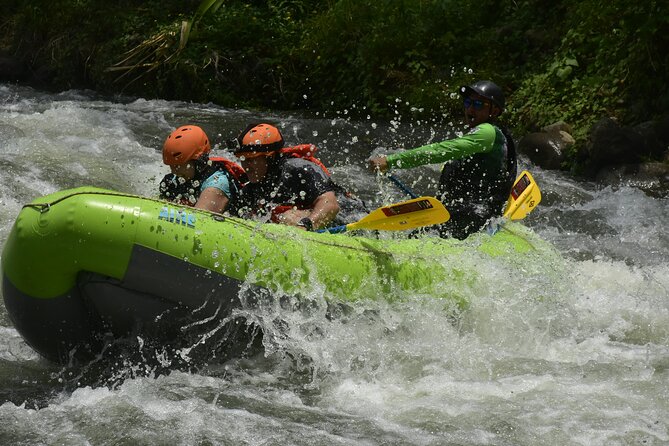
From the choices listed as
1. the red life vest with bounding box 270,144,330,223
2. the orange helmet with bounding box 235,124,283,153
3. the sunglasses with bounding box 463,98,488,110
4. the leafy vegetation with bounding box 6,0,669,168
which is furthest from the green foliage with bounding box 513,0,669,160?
the orange helmet with bounding box 235,124,283,153

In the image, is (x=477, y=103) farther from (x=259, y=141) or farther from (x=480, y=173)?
(x=259, y=141)

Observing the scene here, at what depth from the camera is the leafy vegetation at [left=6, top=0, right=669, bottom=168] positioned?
960 cm

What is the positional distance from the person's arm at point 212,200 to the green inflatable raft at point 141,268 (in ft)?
1.28

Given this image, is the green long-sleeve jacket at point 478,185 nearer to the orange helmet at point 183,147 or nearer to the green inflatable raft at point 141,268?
the green inflatable raft at point 141,268

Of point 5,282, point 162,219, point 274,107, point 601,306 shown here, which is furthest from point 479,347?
point 274,107

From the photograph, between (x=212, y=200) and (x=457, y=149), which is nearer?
(x=212, y=200)

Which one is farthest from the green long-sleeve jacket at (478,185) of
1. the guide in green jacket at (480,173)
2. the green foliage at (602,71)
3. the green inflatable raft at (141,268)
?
the green foliage at (602,71)

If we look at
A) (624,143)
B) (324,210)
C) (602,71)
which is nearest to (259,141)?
(324,210)

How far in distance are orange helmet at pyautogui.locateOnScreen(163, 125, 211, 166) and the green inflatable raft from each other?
0.66 m

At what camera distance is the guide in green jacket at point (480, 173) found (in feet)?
19.5

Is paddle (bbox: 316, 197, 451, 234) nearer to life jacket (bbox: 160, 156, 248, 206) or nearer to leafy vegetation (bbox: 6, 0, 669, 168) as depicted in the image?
life jacket (bbox: 160, 156, 248, 206)

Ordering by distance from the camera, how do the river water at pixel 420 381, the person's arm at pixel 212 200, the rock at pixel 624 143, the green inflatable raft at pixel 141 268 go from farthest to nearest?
the rock at pixel 624 143 < the person's arm at pixel 212 200 < the green inflatable raft at pixel 141 268 < the river water at pixel 420 381

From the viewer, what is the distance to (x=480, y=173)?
6039mm

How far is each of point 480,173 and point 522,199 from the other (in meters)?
0.32
